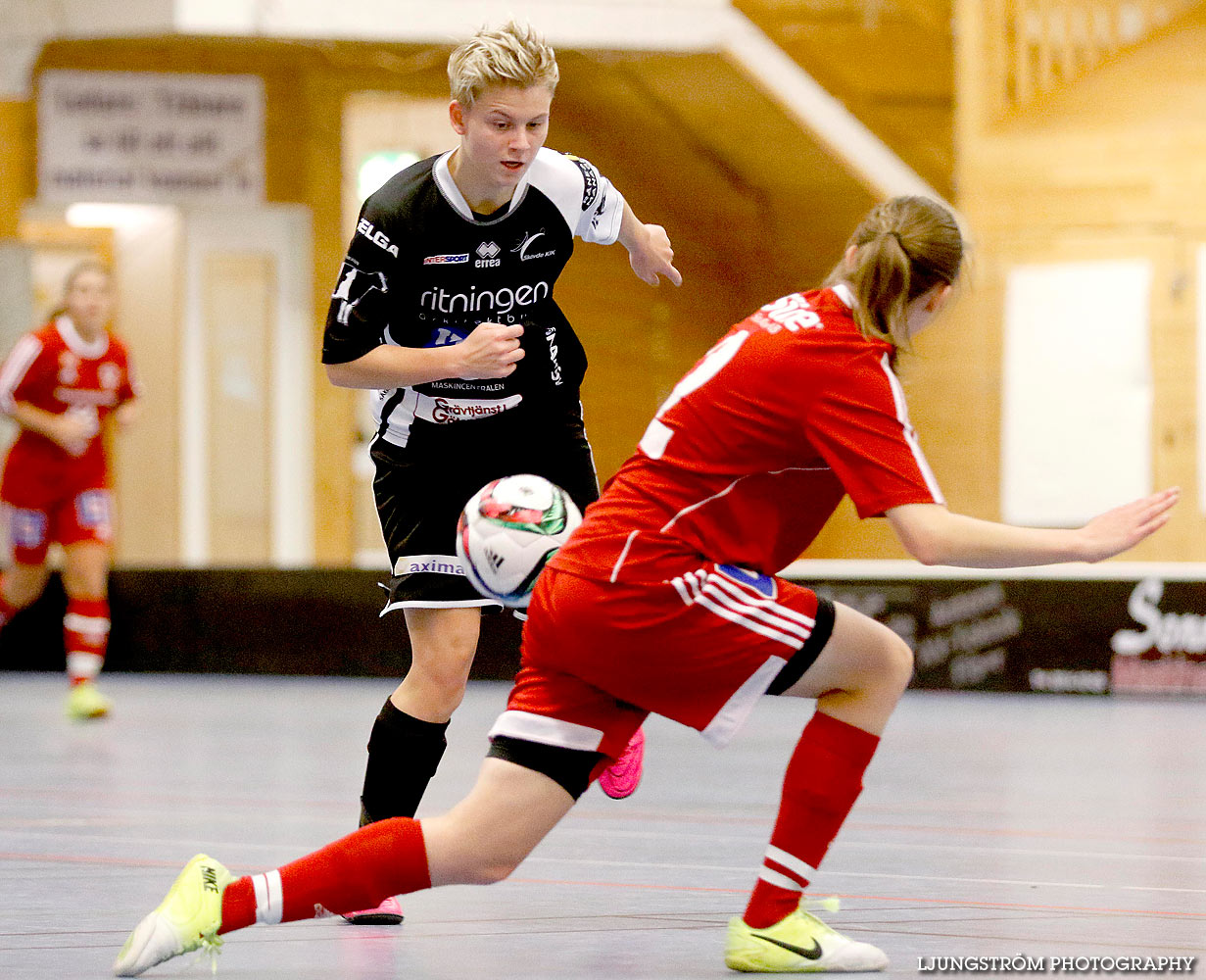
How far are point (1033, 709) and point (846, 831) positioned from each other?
3411 millimetres

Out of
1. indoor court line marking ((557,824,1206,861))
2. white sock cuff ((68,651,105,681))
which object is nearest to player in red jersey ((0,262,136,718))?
white sock cuff ((68,651,105,681))

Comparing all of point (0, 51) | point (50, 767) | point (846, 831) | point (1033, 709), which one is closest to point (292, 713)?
point (50, 767)

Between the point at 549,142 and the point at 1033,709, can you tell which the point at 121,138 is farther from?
the point at 1033,709

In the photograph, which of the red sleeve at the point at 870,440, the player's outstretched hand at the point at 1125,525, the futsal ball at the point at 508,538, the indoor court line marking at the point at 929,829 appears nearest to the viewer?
the player's outstretched hand at the point at 1125,525

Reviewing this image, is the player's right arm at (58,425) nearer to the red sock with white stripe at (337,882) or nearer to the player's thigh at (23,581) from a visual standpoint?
the player's thigh at (23,581)

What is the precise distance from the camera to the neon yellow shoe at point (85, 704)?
23.4ft

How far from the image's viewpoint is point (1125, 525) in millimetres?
2578

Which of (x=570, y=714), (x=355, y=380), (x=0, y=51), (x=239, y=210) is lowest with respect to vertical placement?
(x=570, y=714)

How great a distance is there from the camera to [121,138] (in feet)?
32.2

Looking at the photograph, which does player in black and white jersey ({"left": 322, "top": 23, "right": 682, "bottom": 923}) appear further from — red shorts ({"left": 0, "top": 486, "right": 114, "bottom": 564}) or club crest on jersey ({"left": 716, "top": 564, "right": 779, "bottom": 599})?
red shorts ({"left": 0, "top": 486, "right": 114, "bottom": 564})

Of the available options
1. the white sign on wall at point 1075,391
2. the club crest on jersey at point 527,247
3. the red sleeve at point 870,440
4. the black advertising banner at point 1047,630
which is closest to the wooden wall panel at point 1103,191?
the white sign on wall at point 1075,391

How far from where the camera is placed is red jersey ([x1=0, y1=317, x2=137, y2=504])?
24.0 ft

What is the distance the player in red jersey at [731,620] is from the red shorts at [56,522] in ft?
15.9

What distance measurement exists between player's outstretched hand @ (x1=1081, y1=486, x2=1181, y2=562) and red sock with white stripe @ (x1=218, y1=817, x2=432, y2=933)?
3.62 ft
